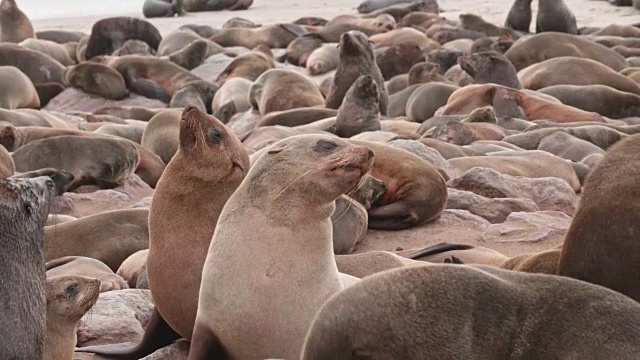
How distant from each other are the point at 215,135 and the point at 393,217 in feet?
8.57

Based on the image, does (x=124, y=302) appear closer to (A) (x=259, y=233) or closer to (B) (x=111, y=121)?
(A) (x=259, y=233)

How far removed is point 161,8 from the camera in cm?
2847

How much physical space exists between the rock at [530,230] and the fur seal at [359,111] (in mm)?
3079

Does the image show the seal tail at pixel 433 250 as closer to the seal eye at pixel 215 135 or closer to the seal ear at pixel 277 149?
the seal eye at pixel 215 135

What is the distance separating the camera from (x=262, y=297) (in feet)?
12.7

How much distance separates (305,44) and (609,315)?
16612 mm

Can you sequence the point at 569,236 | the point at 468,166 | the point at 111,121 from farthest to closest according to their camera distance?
the point at 111,121, the point at 468,166, the point at 569,236

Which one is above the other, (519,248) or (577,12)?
(519,248)

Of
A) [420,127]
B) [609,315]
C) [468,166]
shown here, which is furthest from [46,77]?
[609,315]

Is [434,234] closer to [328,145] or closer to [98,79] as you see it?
[328,145]

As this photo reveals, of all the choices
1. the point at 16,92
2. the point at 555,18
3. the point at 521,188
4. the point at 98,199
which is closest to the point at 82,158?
the point at 98,199

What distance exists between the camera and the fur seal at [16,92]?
42.9ft

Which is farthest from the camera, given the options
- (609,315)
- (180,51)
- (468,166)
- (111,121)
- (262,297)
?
(180,51)

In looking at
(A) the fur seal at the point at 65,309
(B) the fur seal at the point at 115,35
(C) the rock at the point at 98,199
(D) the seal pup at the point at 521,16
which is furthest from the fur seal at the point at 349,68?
(D) the seal pup at the point at 521,16
